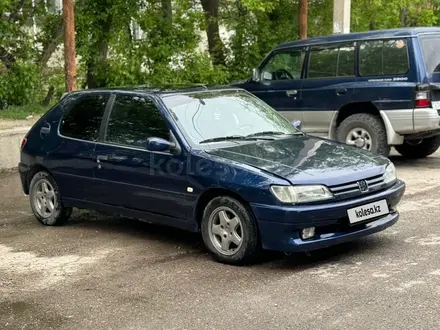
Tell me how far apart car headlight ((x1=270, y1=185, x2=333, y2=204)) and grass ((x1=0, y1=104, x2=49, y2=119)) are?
874 cm

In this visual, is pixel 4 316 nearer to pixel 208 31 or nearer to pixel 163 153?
pixel 163 153

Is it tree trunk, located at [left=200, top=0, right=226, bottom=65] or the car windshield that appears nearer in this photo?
the car windshield

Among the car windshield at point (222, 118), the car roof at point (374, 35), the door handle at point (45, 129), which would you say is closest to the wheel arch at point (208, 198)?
the car windshield at point (222, 118)

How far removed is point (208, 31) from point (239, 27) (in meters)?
0.80

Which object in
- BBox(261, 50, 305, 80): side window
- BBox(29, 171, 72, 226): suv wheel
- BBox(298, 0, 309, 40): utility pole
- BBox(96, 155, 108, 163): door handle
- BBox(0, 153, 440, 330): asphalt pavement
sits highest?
BBox(298, 0, 309, 40): utility pole

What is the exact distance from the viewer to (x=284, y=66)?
12492mm

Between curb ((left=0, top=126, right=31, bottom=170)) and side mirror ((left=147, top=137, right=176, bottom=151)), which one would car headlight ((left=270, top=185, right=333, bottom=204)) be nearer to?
side mirror ((left=147, top=137, right=176, bottom=151))

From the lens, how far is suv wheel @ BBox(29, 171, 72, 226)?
8.09 meters

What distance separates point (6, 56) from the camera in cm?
1468

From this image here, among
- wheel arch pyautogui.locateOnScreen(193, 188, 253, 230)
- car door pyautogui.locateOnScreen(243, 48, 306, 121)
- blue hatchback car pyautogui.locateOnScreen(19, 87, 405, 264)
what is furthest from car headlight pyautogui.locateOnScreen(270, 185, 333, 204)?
car door pyautogui.locateOnScreen(243, 48, 306, 121)

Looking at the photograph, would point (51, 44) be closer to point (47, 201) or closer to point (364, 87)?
point (364, 87)

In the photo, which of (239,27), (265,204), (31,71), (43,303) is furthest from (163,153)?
(239,27)

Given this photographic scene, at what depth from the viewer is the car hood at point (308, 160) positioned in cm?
610

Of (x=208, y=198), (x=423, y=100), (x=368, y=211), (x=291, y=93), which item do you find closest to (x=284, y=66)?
(x=291, y=93)
